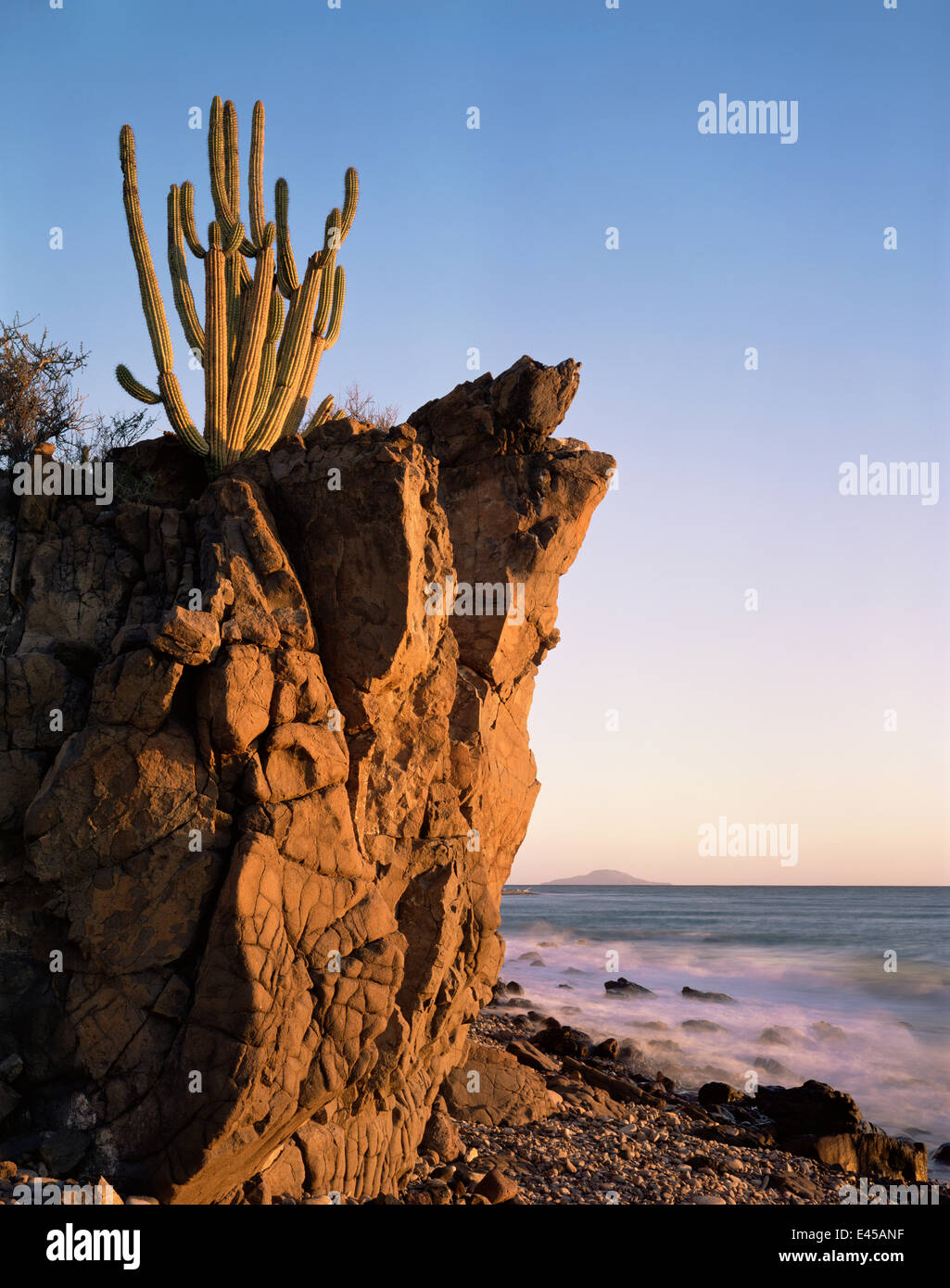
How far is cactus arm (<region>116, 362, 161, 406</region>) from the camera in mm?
12438

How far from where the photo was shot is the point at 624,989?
3030 centimetres

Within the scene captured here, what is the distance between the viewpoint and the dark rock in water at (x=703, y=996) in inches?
1207

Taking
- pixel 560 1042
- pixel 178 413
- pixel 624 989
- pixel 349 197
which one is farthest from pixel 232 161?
pixel 624 989

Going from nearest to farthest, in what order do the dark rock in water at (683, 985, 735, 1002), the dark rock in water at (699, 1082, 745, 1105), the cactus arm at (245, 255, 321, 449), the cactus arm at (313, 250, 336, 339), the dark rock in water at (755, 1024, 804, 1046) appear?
the cactus arm at (245, 255, 321, 449) → the cactus arm at (313, 250, 336, 339) → the dark rock in water at (699, 1082, 745, 1105) → the dark rock in water at (755, 1024, 804, 1046) → the dark rock in water at (683, 985, 735, 1002)

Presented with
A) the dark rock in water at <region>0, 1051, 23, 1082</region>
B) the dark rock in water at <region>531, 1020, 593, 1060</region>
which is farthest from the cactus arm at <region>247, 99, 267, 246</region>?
the dark rock in water at <region>531, 1020, 593, 1060</region>

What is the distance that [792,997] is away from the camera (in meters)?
32.8

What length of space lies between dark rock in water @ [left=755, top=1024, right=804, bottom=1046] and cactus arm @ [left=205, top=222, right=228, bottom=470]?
21.0m

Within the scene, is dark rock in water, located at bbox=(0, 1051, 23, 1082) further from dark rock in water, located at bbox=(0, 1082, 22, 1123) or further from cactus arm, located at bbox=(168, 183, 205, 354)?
cactus arm, located at bbox=(168, 183, 205, 354)

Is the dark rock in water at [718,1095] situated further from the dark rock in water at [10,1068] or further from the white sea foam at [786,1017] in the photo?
the dark rock in water at [10,1068]

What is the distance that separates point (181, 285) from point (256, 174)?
1947mm

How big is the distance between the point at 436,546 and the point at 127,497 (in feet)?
11.4

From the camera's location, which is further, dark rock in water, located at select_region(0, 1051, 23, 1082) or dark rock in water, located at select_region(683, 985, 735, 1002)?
dark rock in water, located at select_region(683, 985, 735, 1002)

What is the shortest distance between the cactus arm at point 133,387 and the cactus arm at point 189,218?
1.72 m
